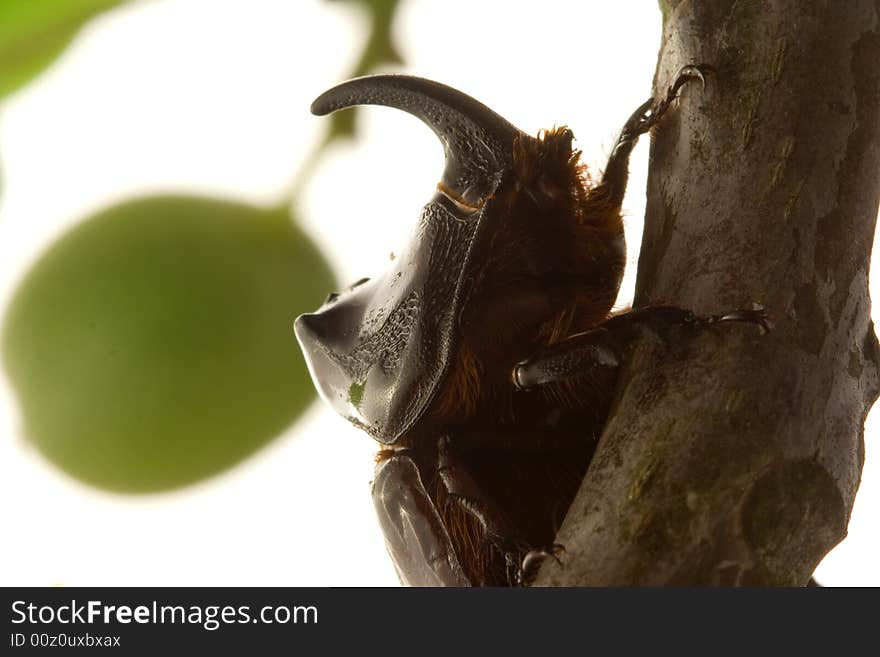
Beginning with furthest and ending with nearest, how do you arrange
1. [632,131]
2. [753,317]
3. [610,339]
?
[632,131]
[610,339]
[753,317]

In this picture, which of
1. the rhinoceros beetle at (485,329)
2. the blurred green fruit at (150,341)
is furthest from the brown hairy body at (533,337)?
the blurred green fruit at (150,341)

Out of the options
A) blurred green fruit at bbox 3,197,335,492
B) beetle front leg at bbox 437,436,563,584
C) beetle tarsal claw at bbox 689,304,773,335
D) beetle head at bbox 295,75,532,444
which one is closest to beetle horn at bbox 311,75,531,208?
beetle head at bbox 295,75,532,444

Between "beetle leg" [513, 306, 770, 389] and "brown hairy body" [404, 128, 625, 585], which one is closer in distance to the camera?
"beetle leg" [513, 306, 770, 389]

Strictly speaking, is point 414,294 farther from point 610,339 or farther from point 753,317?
point 753,317

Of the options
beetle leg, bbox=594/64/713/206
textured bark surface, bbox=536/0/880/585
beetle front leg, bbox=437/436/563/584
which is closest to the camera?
textured bark surface, bbox=536/0/880/585

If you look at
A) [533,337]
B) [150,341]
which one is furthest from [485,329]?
[150,341]

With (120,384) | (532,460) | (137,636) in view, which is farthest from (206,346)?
(532,460)

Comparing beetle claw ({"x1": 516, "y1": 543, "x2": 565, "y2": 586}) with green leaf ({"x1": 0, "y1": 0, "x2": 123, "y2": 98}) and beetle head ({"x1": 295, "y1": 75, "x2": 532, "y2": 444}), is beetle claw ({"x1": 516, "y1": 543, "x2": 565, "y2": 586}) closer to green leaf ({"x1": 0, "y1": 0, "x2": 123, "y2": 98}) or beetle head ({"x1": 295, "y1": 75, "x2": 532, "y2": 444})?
beetle head ({"x1": 295, "y1": 75, "x2": 532, "y2": 444})
